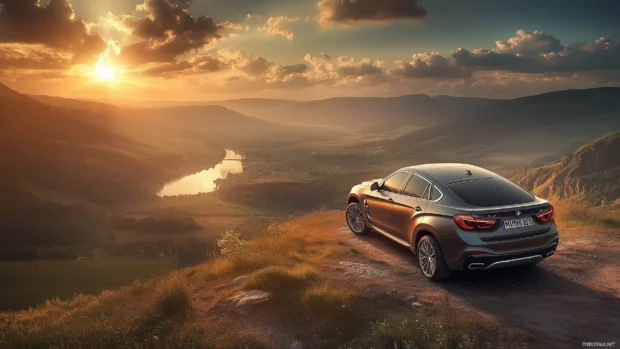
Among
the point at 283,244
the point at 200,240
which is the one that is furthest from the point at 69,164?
the point at 283,244

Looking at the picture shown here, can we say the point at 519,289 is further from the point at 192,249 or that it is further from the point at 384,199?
the point at 192,249

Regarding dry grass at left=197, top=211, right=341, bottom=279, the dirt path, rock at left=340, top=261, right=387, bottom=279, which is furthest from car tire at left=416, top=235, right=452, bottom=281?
dry grass at left=197, top=211, right=341, bottom=279

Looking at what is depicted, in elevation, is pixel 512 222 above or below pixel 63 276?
above

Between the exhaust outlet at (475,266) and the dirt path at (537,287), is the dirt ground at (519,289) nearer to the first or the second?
the dirt path at (537,287)

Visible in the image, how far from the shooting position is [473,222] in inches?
258

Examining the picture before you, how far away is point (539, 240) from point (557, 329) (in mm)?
1736

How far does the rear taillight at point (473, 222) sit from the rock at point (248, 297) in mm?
3486

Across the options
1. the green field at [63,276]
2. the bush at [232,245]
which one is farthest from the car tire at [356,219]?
the green field at [63,276]

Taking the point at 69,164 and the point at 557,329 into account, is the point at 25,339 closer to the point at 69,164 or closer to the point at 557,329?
the point at 557,329

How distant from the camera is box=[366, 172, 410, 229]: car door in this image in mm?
8812

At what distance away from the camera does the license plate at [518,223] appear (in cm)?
659

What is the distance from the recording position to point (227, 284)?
8844mm

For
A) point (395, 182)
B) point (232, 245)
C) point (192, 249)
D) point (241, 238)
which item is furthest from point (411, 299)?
point (192, 249)

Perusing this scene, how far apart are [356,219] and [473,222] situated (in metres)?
4.72
